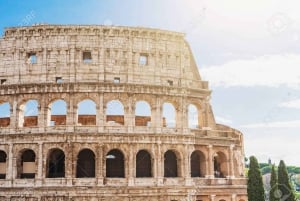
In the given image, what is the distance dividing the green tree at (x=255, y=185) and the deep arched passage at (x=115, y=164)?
36.2 feet

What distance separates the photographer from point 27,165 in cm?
2684

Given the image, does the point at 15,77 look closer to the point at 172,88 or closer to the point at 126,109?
the point at 126,109

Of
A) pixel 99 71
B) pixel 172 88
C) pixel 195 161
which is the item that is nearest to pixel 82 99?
pixel 99 71

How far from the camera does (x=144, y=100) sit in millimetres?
27344

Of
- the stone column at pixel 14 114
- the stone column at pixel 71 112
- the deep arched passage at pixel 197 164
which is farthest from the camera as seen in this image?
the deep arched passage at pixel 197 164

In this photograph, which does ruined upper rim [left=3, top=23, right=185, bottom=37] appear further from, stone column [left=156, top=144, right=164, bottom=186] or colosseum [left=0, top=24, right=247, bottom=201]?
stone column [left=156, top=144, right=164, bottom=186]

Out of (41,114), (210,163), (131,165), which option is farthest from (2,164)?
(210,163)

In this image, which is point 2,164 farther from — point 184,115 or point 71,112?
point 184,115

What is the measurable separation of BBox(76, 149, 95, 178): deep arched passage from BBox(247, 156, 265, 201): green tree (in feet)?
43.1

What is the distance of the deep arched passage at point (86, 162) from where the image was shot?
26859 millimetres

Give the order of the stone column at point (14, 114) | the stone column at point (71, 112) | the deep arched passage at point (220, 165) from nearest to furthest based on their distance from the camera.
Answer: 1. the stone column at point (71, 112)
2. the stone column at point (14, 114)
3. the deep arched passage at point (220, 165)

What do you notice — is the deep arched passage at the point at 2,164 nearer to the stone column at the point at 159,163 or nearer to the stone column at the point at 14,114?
the stone column at the point at 14,114

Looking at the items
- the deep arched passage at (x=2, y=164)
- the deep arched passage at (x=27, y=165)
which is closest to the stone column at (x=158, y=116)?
the deep arched passage at (x=27, y=165)

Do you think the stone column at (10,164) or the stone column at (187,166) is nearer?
the stone column at (10,164)
